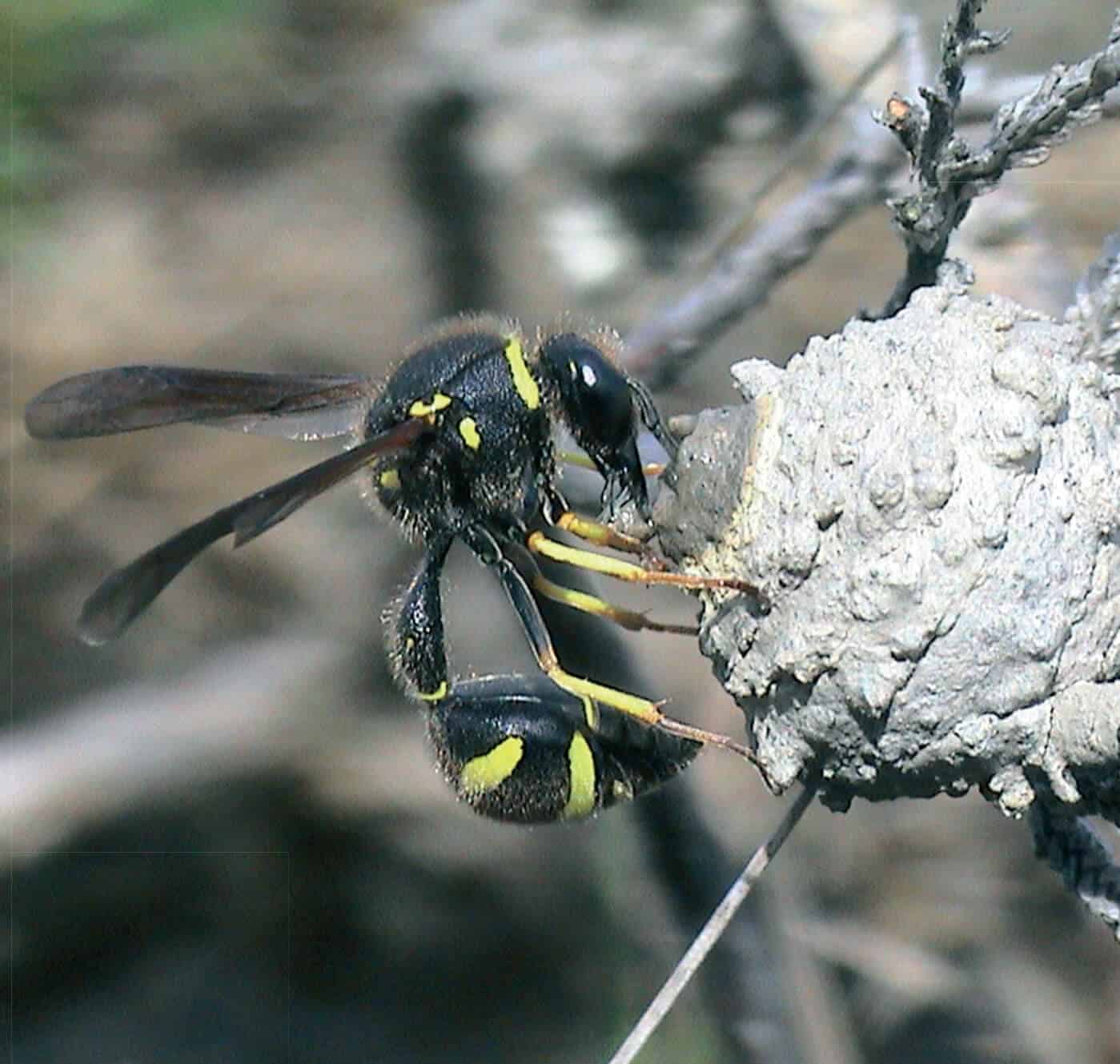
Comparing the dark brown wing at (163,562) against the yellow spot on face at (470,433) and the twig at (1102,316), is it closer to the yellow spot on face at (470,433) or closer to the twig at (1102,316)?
the yellow spot on face at (470,433)

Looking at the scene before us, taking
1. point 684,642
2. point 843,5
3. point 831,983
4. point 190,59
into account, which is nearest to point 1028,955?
point 831,983

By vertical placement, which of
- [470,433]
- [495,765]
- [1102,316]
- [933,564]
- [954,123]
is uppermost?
[954,123]

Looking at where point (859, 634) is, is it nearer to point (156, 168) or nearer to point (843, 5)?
point (843, 5)

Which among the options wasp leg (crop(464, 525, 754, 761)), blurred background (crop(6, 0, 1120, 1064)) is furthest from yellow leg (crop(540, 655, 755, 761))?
blurred background (crop(6, 0, 1120, 1064))

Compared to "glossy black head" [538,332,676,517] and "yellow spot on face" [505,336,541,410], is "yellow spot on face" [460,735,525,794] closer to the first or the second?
"glossy black head" [538,332,676,517]

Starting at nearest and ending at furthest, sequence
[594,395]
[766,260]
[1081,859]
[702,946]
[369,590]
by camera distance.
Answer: [702,946]
[1081,859]
[594,395]
[766,260]
[369,590]

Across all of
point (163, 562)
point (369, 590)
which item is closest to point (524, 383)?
point (163, 562)

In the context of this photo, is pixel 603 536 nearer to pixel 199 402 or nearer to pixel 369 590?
pixel 199 402

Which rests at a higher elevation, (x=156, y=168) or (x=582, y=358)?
(x=582, y=358)
